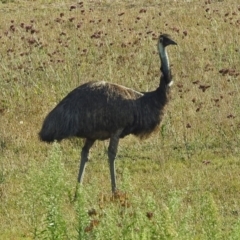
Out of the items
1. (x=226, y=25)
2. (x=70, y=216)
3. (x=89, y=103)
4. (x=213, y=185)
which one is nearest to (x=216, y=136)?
(x=213, y=185)

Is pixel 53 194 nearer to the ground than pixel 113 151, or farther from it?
nearer to the ground

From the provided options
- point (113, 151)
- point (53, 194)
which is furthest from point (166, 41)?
point (53, 194)

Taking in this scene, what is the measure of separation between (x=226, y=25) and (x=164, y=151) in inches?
269

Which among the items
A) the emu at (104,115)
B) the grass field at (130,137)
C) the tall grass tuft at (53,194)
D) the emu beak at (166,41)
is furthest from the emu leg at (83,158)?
the tall grass tuft at (53,194)

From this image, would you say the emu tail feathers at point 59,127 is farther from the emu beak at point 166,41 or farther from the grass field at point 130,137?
the emu beak at point 166,41

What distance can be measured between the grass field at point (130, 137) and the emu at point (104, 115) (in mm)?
375

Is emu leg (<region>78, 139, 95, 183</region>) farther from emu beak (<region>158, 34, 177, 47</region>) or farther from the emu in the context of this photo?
emu beak (<region>158, 34, 177, 47</region>)

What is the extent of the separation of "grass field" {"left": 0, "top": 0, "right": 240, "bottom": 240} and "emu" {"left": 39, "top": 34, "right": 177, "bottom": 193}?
0.37m

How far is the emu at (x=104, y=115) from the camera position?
385 inches

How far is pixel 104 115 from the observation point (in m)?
9.86

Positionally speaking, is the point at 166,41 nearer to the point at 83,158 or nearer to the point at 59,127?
the point at 83,158

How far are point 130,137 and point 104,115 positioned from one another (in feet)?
8.09

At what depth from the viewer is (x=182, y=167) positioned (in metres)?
11.0

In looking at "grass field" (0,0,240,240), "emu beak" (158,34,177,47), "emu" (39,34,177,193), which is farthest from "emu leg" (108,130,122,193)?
"emu beak" (158,34,177,47)
